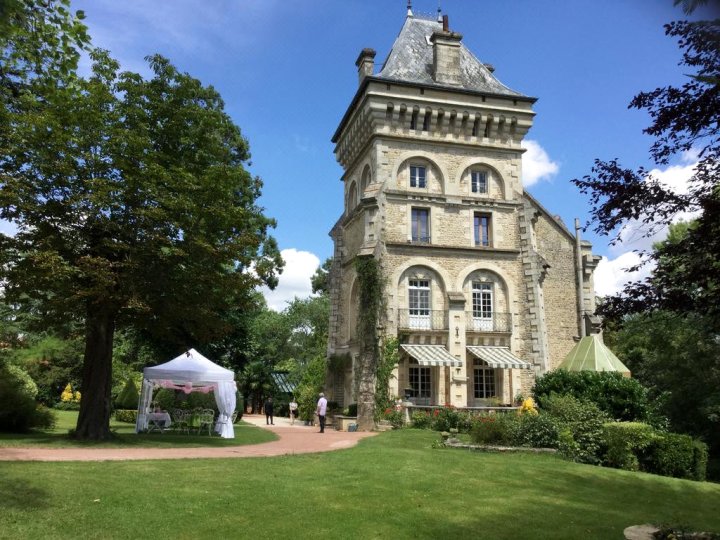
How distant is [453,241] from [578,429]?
42.7ft

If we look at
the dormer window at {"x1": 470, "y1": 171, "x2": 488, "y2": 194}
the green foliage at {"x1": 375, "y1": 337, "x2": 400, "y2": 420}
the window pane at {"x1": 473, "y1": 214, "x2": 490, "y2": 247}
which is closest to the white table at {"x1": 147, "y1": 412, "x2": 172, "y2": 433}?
the green foliage at {"x1": 375, "y1": 337, "x2": 400, "y2": 420}

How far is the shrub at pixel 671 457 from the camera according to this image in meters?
15.3

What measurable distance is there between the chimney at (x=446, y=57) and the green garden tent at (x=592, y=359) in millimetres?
14259

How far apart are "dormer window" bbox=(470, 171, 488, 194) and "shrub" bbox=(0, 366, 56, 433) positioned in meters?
A: 20.7

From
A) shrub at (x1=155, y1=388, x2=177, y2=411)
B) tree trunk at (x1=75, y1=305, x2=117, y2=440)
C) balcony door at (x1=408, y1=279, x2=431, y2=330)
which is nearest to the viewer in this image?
tree trunk at (x1=75, y1=305, x2=117, y2=440)

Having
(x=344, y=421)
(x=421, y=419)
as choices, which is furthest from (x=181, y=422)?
(x=421, y=419)

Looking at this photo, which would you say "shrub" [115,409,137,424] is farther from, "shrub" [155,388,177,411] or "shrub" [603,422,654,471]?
"shrub" [603,422,654,471]

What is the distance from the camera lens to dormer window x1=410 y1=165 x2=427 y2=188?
27656 millimetres

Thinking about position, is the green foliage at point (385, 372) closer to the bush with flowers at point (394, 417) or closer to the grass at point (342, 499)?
the bush with flowers at point (394, 417)

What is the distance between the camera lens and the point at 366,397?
23891 millimetres

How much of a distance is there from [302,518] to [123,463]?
552cm

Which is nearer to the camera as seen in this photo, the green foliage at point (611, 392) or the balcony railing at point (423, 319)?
the green foliage at point (611, 392)

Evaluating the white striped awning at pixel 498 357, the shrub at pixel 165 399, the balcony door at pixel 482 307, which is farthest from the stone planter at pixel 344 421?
the shrub at pixel 165 399

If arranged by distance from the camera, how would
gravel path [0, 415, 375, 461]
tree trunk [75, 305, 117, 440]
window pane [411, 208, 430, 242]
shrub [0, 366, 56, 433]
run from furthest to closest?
window pane [411, 208, 430, 242], shrub [0, 366, 56, 433], tree trunk [75, 305, 117, 440], gravel path [0, 415, 375, 461]
